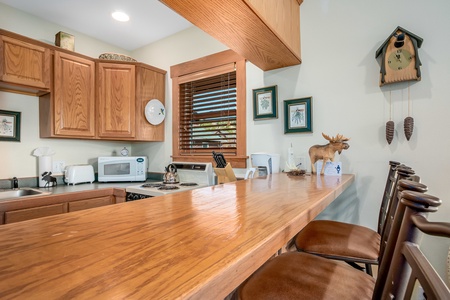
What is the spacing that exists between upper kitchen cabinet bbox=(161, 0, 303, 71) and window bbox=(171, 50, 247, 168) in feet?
1.58

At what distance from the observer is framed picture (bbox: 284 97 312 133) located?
6.49 ft

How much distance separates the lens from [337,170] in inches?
66.7

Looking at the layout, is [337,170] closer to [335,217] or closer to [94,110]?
[335,217]

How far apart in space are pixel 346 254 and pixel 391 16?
5.54 feet

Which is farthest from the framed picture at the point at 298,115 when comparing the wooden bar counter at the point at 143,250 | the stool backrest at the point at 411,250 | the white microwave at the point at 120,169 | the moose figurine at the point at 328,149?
the white microwave at the point at 120,169

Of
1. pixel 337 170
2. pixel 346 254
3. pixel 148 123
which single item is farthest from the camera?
pixel 148 123

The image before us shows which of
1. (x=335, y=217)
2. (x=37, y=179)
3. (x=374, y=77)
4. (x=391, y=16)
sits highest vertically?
(x=391, y=16)

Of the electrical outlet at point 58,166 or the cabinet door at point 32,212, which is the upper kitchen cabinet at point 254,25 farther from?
the electrical outlet at point 58,166

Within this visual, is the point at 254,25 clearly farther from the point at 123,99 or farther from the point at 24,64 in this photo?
the point at 24,64

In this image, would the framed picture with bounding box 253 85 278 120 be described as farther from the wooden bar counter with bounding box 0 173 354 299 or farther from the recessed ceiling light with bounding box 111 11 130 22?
the recessed ceiling light with bounding box 111 11 130 22

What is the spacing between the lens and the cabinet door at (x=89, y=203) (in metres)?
2.15

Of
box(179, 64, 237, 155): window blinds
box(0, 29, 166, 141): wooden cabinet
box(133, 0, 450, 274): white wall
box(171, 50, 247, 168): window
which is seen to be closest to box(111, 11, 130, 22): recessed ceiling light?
box(0, 29, 166, 141): wooden cabinet

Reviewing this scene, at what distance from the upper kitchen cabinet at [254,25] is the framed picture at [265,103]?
0.23m

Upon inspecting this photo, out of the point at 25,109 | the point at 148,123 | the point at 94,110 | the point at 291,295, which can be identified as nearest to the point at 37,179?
the point at 25,109
